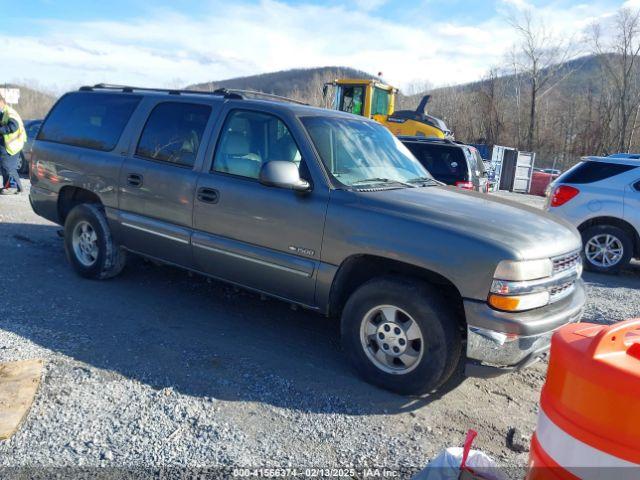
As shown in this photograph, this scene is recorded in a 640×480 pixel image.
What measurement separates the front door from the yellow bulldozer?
14694mm

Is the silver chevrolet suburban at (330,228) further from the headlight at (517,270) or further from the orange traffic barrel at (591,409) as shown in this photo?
the orange traffic barrel at (591,409)

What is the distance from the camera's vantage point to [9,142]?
33.4 feet

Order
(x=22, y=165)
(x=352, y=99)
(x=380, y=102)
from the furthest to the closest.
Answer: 1. (x=380, y=102)
2. (x=352, y=99)
3. (x=22, y=165)

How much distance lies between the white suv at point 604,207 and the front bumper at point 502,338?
5.25 m

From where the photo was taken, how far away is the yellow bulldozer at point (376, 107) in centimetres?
1878

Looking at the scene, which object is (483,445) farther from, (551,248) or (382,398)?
(551,248)

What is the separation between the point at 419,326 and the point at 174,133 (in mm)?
2852

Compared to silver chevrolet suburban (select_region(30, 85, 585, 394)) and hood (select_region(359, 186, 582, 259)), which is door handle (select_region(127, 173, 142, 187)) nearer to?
silver chevrolet suburban (select_region(30, 85, 585, 394))

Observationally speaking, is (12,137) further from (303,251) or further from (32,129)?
(303,251)

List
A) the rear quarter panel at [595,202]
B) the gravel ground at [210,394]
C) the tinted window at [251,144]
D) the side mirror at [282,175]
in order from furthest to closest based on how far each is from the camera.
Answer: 1. the rear quarter panel at [595,202]
2. the tinted window at [251,144]
3. the side mirror at [282,175]
4. the gravel ground at [210,394]

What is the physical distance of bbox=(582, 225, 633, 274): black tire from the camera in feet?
25.0

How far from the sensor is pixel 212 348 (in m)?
4.09

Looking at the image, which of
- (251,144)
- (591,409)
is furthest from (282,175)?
(591,409)

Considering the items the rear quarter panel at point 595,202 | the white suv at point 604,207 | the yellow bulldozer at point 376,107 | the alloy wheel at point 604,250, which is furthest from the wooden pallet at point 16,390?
the yellow bulldozer at point 376,107
